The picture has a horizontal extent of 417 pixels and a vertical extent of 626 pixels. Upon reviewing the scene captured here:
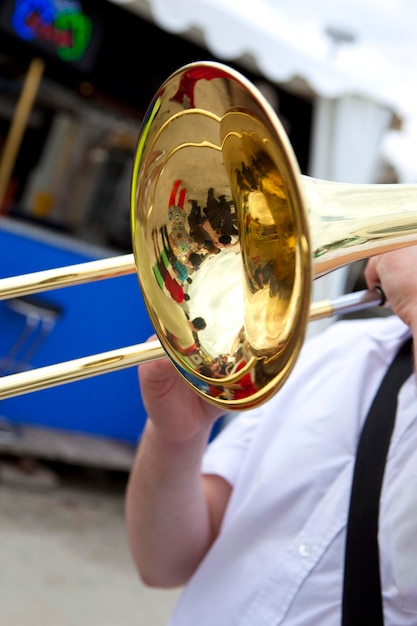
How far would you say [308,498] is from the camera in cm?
120

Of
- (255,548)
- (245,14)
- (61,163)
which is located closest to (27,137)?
(61,163)

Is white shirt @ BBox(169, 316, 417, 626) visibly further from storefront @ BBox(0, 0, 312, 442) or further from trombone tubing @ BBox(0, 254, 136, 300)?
storefront @ BBox(0, 0, 312, 442)

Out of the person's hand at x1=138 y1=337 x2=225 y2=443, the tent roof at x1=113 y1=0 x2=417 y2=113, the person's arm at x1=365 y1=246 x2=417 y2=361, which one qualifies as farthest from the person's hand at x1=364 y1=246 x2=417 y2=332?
the tent roof at x1=113 y1=0 x2=417 y2=113

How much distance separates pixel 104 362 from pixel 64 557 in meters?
2.70

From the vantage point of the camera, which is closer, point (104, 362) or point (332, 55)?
point (104, 362)

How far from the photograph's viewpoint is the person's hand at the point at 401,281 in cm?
102

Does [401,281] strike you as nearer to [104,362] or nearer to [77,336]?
[104,362]

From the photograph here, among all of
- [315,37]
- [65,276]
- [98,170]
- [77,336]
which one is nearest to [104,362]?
[65,276]

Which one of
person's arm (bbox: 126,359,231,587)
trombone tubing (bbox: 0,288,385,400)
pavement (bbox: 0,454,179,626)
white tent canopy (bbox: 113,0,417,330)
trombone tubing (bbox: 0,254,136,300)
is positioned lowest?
pavement (bbox: 0,454,179,626)

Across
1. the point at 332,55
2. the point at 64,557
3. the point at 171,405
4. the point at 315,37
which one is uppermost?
the point at 315,37

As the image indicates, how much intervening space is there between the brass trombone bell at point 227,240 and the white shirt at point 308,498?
164 mm

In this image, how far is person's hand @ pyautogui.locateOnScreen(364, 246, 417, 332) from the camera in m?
1.02

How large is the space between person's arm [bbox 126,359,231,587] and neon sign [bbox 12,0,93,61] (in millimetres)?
3848

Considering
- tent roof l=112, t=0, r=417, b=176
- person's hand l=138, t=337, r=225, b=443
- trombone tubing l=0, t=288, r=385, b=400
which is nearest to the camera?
trombone tubing l=0, t=288, r=385, b=400
